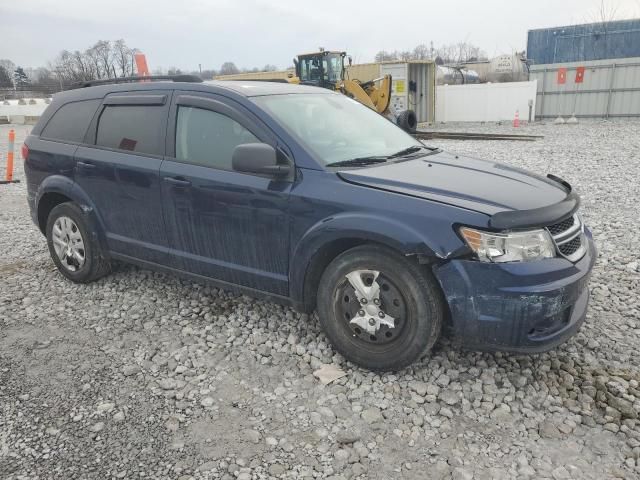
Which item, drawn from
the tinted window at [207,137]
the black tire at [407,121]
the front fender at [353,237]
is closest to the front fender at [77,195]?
the tinted window at [207,137]

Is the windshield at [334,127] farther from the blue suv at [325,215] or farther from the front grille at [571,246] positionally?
the front grille at [571,246]

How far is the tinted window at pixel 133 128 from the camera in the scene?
4.05 m

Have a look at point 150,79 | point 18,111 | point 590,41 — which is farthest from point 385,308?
point 590,41

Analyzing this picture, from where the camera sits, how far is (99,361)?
11.6ft

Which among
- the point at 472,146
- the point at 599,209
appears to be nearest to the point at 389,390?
the point at 599,209

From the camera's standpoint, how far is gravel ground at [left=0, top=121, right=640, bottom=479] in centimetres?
256

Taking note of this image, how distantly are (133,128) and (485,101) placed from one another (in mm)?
23131

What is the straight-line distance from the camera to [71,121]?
4.73 meters

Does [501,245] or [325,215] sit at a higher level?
[325,215]

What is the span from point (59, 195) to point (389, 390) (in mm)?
3600

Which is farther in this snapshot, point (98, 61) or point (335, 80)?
point (98, 61)

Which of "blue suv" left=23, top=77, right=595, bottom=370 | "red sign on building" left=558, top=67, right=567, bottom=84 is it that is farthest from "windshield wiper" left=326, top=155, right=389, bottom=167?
"red sign on building" left=558, top=67, right=567, bottom=84

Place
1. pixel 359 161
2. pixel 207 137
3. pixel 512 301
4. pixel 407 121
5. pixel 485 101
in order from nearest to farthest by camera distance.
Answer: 1. pixel 512 301
2. pixel 359 161
3. pixel 207 137
4. pixel 407 121
5. pixel 485 101

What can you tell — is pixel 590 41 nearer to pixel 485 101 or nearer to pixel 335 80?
pixel 485 101
